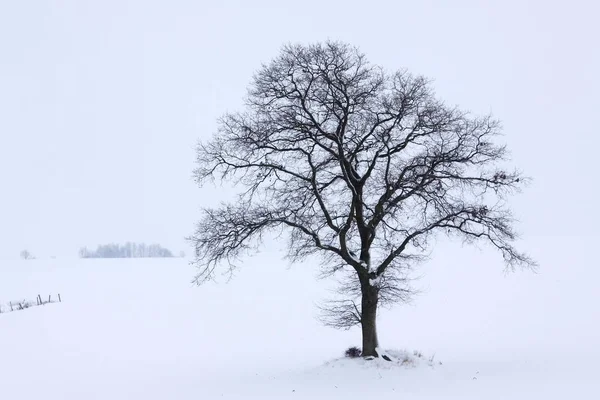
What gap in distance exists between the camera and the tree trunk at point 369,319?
1828 cm

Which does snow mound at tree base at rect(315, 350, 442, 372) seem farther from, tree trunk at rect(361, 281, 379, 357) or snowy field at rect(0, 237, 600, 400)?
tree trunk at rect(361, 281, 379, 357)

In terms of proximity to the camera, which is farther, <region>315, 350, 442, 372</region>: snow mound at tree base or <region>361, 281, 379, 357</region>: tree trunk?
<region>361, 281, 379, 357</region>: tree trunk

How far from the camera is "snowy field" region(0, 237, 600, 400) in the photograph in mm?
16109

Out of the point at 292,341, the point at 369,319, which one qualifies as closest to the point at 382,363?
the point at 369,319

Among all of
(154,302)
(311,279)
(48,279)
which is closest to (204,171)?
(154,302)

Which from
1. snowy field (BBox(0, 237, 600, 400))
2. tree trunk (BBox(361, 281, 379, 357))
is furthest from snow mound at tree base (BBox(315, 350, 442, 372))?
tree trunk (BBox(361, 281, 379, 357))

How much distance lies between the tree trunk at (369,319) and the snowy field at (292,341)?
2.29 ft

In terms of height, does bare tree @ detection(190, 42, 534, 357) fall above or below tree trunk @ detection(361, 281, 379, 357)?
above

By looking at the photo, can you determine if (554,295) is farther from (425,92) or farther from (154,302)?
(154,302)

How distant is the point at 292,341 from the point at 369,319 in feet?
40.9

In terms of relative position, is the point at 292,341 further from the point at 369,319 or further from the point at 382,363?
the point at 382,363

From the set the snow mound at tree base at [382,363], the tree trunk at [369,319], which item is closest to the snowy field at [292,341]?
the snow mound at tree base at [382,363]

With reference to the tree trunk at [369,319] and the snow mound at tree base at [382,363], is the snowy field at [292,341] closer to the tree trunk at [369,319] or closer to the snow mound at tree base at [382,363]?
the snow mound at tree base at [382,363]

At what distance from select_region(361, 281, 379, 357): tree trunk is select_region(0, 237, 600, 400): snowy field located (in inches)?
27.5
